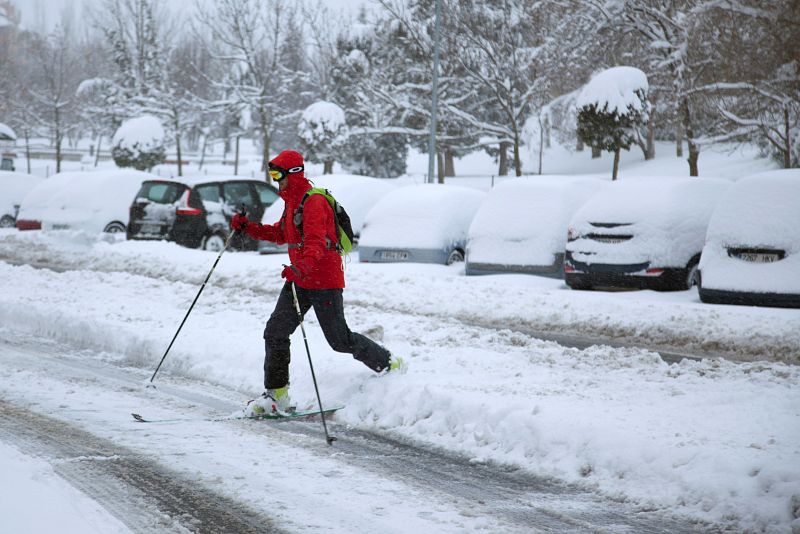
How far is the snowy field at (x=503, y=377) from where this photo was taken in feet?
15.1

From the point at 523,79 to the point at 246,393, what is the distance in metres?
26.4

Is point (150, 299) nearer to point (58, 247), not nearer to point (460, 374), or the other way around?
point (460, 374)

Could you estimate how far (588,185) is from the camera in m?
14.4

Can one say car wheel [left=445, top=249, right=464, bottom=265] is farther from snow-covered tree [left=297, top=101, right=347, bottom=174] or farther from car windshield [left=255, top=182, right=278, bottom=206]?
snow-covered tree [left=297, top=101, right=347, bottom=174]

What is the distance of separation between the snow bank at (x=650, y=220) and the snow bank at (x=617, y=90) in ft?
36.2

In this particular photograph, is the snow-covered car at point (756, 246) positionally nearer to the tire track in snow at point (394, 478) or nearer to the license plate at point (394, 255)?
the license plate at point (394, 255)

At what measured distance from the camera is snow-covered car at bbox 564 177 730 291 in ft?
39.2

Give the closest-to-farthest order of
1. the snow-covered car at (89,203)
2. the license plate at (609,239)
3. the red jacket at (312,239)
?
1. the red jacket at (312,239)
2. the license plate at (609,239)
3. the snow-covered car at (89,203)

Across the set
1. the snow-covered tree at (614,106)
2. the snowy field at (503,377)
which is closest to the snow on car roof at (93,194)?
the snowy field at (503,377)

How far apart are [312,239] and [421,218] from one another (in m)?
9.51

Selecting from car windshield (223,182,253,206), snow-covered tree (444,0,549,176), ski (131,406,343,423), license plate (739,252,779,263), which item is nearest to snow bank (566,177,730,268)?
license plate (739,252,779,263)

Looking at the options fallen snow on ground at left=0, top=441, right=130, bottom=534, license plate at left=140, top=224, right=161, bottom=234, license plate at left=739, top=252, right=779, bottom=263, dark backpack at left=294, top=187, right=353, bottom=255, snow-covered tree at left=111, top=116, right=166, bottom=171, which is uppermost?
snow-covered tree at left=111, top=116, right=166, bottom=171

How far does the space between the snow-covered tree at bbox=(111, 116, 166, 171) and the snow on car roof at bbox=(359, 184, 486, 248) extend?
99.3 ft

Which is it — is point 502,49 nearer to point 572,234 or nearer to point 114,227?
point 114,227
